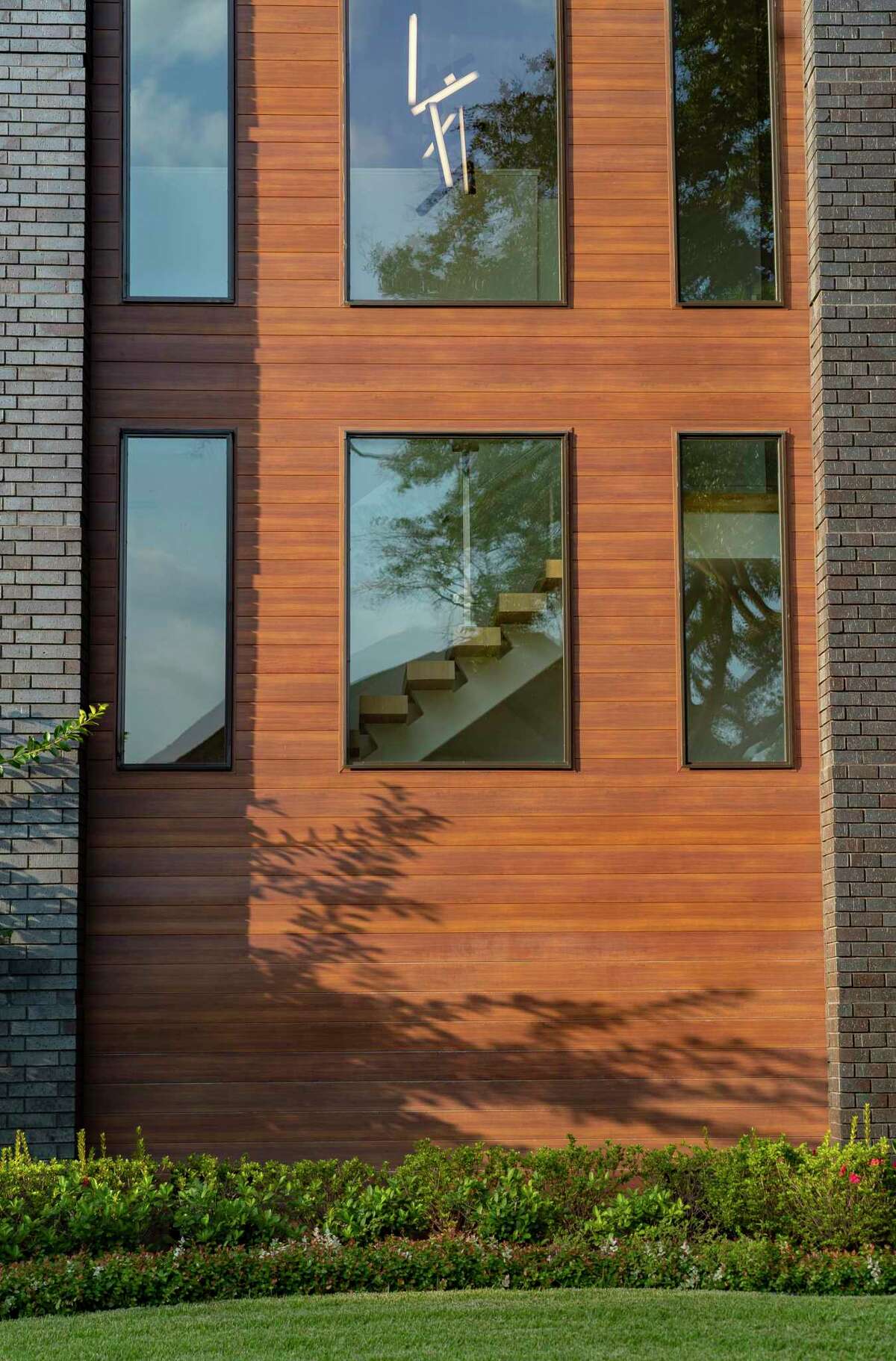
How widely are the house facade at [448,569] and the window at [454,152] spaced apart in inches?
1.0

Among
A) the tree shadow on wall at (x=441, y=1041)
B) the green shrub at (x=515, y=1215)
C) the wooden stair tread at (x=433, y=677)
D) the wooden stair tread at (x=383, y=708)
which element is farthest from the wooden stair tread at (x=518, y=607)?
the green shrub at (x=515, y=1215)

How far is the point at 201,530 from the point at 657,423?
269 cm

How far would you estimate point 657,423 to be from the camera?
965 centimetres

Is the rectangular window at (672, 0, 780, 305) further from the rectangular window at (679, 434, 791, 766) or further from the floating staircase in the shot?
the floating staircase

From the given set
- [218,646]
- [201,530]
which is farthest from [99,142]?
[218,646]

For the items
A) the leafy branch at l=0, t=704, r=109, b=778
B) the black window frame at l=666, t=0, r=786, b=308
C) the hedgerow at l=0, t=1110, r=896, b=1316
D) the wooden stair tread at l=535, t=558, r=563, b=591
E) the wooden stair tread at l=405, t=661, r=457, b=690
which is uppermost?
the black window frame at l=666, t=0, r=786, b=308

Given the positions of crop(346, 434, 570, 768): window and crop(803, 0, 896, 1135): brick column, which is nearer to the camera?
crop(803, 0, 896, 1135): brick column

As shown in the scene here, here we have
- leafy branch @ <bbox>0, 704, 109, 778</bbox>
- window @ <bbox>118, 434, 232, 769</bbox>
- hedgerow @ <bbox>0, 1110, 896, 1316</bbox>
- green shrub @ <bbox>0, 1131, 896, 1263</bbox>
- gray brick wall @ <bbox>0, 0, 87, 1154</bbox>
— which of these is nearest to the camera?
hedgerow @ <bbox>0, 1110, 896, 1316</bbox>

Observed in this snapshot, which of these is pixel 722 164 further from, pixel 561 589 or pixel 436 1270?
pixel 436 1270

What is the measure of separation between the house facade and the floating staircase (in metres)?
0.03

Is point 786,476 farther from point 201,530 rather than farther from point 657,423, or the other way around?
point 201,530

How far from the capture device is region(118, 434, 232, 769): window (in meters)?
9.30

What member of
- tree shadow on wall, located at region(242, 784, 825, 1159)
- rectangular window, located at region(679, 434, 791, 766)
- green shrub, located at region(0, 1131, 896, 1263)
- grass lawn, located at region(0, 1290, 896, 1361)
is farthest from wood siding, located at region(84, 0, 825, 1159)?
grass lawn, located at region(0, 1290, 896, 1361)

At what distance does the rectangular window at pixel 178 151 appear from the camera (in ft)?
31.6
